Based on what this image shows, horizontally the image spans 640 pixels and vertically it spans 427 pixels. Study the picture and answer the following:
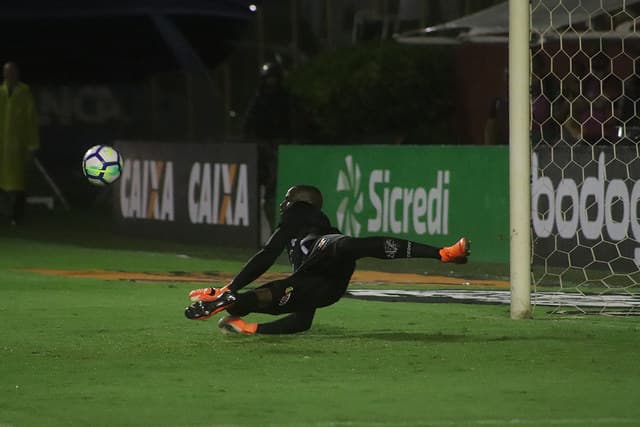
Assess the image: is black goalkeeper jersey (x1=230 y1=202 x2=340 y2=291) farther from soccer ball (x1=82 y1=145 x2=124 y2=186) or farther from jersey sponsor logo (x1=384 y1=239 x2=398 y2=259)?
soccer ball (x1=82 y1=145 x2=124 y2=186)

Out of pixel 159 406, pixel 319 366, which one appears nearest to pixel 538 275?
pixel 319 366

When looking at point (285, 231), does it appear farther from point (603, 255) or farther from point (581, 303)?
point (603, 255)

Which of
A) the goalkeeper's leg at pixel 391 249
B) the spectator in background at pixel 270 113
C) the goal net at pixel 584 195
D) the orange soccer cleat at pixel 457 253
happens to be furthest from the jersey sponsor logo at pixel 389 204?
the orange soccer cleat at pixel 457 253

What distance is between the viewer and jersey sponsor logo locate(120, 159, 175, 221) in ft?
69.3

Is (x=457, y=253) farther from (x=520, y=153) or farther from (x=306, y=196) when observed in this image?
(x=520, y=153)

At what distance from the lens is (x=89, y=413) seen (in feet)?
25.8

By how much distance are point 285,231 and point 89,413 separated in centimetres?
345

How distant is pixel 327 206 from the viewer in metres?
18.8

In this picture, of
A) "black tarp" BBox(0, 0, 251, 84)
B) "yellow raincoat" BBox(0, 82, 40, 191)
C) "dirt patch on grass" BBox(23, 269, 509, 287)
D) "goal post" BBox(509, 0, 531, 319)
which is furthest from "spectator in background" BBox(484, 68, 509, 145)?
"black tarp" BBox(0, 0, 251, 84)

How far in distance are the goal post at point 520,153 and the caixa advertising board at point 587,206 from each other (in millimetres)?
4064

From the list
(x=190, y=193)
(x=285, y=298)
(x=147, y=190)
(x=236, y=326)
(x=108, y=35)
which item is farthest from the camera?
(x=108, y=35)

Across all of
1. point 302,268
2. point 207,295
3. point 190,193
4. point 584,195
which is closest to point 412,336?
point 302,268

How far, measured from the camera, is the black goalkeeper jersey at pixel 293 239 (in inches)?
433

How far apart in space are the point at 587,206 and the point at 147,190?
730 centimetres
